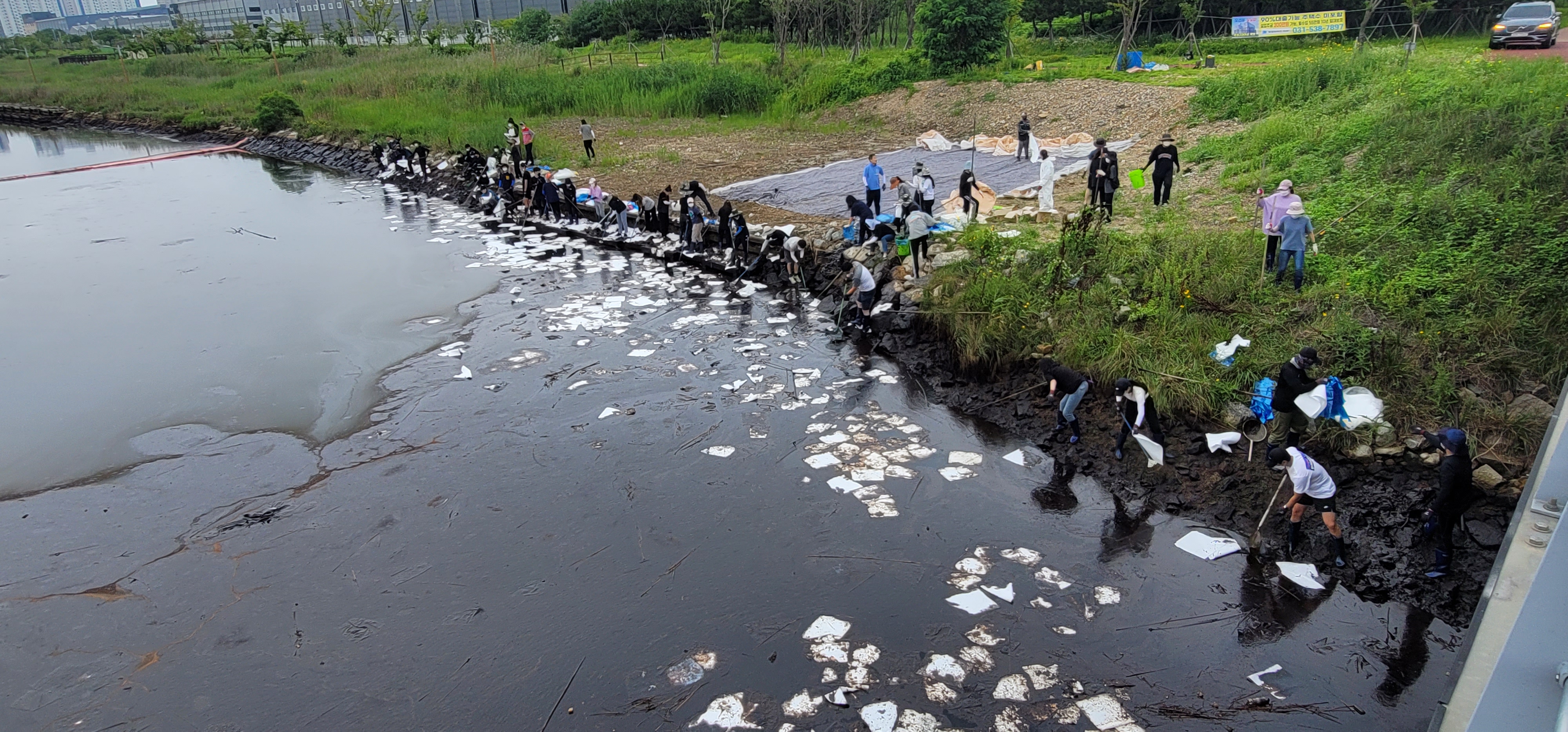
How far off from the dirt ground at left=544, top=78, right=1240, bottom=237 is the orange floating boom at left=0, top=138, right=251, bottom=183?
15.3m

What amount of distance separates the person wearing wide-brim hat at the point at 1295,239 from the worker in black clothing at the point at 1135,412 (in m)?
2.67

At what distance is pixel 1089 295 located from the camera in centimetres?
1073

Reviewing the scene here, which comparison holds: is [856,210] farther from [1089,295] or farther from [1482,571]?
[1482,571]

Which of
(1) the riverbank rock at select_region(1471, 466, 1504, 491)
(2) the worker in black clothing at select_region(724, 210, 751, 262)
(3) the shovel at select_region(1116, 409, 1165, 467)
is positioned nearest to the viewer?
(1) the riverbank rock at select_region(1471, 466, 1504, 491)

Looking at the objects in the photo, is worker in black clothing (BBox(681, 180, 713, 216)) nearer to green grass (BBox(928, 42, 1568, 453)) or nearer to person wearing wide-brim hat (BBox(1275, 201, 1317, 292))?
green grass (BBox(928, 42, 1568, 453))

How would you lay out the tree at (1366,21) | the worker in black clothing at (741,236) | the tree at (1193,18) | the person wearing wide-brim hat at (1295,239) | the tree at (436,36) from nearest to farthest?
1. the person wearing wide-brim hat at (1295,239)
2. the worker in black clothing at (741,236)
3. the tree at (1366,21)
4. the tree at (1193,18)
5. the tree at (436,36)

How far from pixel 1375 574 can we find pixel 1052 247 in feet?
19.4

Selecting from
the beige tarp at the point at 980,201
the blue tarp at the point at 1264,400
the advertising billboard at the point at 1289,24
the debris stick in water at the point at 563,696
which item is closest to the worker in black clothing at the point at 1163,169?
the beige tarp at the point at 980,201

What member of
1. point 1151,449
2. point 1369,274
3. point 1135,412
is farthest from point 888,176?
point 1151,449

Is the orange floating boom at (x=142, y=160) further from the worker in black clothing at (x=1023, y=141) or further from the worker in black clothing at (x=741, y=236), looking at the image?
the worker in black clothing at (x=1023, y=141)

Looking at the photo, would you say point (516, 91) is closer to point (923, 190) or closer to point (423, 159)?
point (423, 159)

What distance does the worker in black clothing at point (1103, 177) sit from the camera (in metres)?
12.7

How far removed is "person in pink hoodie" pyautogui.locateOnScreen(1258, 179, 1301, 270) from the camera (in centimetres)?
998

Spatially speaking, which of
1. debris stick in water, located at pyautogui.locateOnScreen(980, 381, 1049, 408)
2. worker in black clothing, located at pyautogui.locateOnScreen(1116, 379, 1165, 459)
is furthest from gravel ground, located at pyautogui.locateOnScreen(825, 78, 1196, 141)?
worker in black clothing, located at pyautogui.locateOnScreen(1116, 379, 1165, 459)
